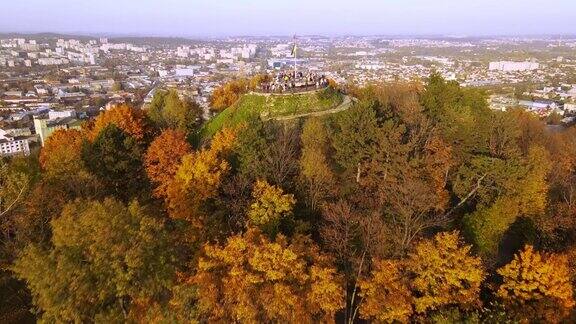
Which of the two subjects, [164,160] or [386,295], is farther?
[164,160]

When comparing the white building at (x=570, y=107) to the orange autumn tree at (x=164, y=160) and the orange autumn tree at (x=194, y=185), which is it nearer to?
the orange autumn tree at (x=164, y=160)

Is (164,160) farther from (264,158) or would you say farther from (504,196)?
(504,196)

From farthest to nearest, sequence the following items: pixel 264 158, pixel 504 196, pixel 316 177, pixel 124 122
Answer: pixel 124 122 < pixel 264 158 < pixel 504 196 < pixel 316 177

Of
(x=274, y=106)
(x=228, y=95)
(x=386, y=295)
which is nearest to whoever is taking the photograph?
(x=386, y=295)

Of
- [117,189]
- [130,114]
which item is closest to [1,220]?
[117,189]

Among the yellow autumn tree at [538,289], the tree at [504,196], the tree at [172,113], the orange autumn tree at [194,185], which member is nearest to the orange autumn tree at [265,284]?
the orange autumn tree at [194,185]

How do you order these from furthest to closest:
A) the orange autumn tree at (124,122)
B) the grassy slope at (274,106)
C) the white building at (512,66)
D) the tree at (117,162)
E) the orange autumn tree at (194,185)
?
1. the white building at (512,66)
2. the grassy slope at (274,106)
3. the orange autumn tree at (124,122)
4. the tree at (117,162)
5. the orange autumn tree at (194,185)

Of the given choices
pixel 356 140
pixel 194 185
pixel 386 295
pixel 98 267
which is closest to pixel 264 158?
pixel 194 185
